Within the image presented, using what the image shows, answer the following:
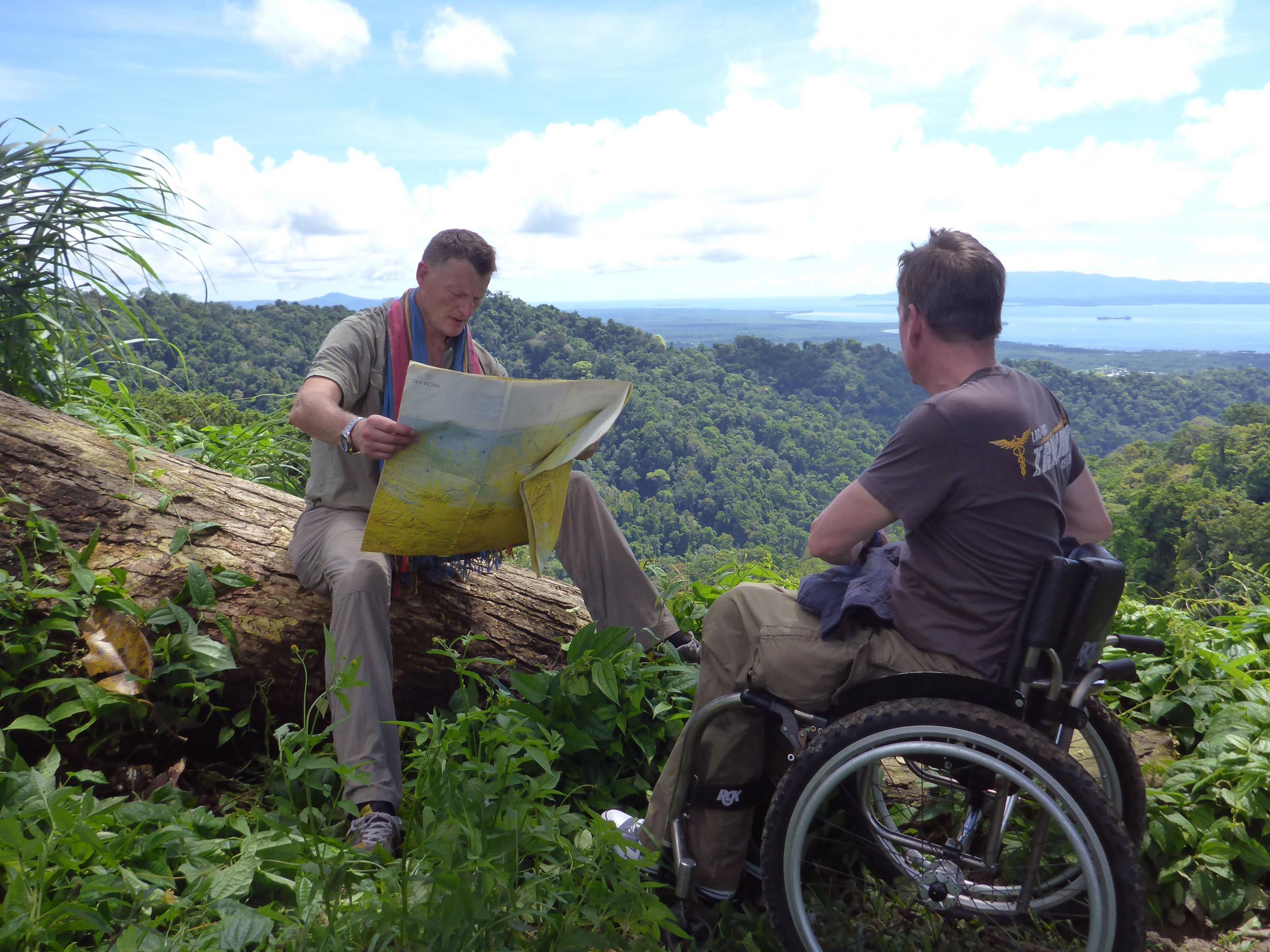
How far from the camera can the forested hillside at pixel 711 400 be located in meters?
9.94

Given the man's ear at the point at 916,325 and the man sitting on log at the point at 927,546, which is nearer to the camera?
the man sitting on log at the point at 927,546

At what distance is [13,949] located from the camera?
149cm

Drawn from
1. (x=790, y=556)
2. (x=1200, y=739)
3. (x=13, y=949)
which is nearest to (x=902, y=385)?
(x=790, y=556)

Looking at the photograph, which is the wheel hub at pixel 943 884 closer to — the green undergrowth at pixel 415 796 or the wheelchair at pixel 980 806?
the wheelchair at pixel 980 806

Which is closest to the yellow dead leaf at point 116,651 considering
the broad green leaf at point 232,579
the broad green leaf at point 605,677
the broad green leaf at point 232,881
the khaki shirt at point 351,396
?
the broad green leaf at point 232,579

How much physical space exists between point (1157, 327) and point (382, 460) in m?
96.1

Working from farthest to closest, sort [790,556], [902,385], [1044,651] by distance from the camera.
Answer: [902,385] → [790,556] → [1044,651]

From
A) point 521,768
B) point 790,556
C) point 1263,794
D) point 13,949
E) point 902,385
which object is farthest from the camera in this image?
point 902,385

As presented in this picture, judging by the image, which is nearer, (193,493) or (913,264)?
(913,264)

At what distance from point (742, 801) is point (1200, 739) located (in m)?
1.63

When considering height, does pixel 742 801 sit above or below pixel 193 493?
below

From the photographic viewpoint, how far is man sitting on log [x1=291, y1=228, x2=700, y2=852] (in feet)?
8.43

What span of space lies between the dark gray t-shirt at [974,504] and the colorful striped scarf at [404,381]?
143 cm

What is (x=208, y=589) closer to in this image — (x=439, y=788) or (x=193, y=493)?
(x=193, y=493)
